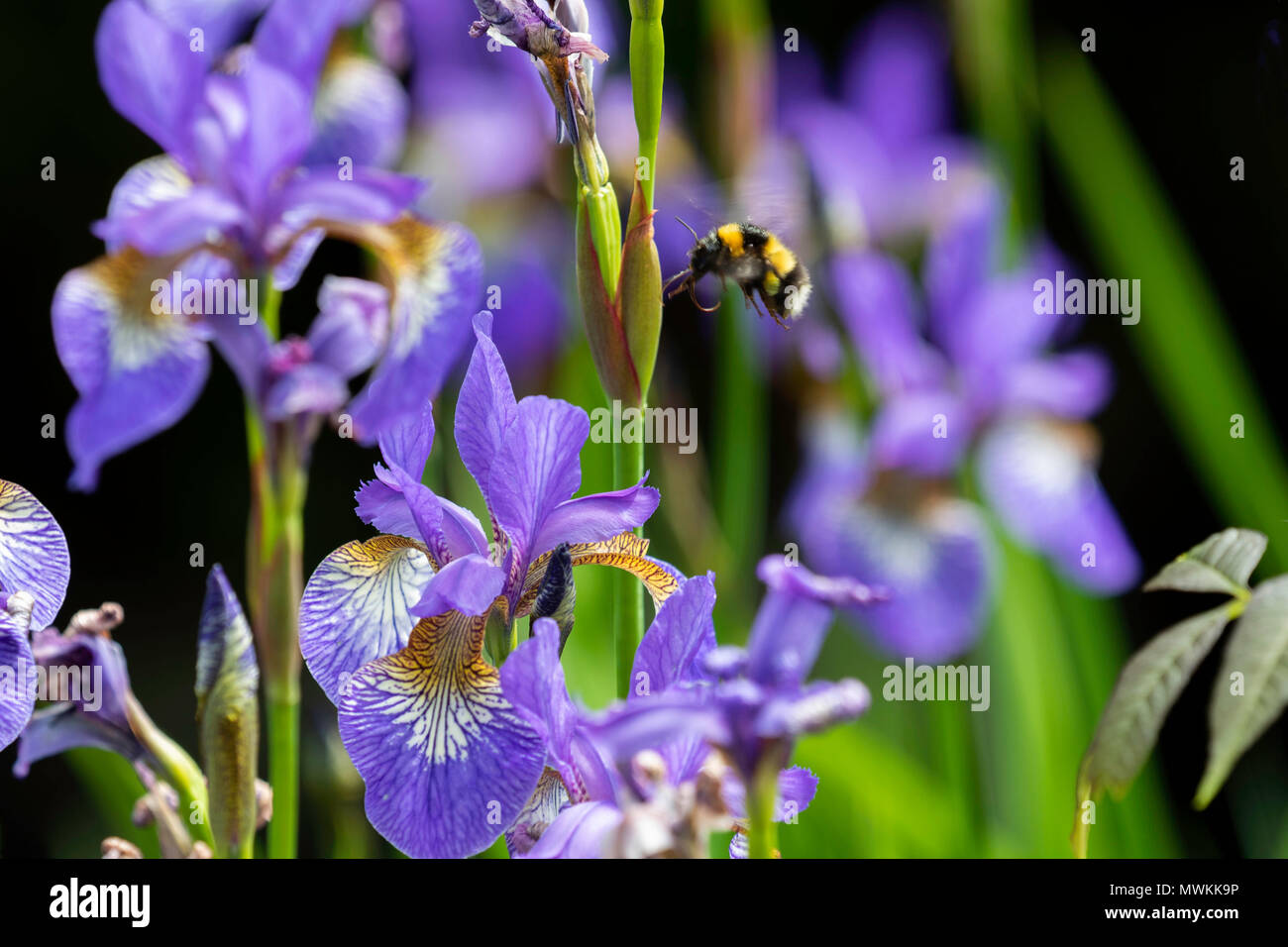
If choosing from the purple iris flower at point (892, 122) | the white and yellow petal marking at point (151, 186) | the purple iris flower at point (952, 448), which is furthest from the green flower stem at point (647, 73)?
the purple iris flower at point (892, 122)

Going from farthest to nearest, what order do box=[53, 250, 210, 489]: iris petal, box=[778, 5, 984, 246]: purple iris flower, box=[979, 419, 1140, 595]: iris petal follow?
box=[778, 5, 984, 246]: purple iris flower
box=[979, 419, 1140, 595]: iris petal
box=[53, 250, 210, 489]: iris petal

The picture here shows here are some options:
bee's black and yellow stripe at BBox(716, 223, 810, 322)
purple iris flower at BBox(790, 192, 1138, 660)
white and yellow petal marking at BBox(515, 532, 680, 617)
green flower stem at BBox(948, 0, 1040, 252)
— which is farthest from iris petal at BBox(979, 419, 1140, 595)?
white and yellow petal marking at BBox(515, 532, 680, 617)

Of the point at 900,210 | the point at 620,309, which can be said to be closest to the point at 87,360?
the point at 620,309

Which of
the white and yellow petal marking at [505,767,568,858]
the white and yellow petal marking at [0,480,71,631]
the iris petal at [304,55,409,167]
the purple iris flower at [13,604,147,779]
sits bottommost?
the white and yellow petal marking at [505,767,568,858]

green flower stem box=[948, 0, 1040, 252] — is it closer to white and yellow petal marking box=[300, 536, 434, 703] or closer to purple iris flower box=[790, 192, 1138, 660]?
purple iris flower box=[790, 192, 1138, 660]
